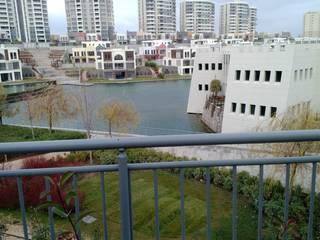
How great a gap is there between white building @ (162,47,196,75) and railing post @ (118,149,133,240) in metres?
47.5

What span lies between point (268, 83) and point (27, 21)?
230 ft

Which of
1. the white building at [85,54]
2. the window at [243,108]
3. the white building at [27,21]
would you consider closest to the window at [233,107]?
the window at [243,108]

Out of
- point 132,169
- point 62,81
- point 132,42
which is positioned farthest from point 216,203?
point 132,42

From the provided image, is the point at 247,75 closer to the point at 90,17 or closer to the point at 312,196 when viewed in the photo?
the point at 312,196

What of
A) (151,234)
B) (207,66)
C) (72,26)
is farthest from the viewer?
(72,26)

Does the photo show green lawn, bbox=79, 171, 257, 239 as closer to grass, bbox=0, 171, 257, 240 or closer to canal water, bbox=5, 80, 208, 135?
grass, bbox=0, 171, 257, 240

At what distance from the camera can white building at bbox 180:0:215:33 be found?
8675 cm

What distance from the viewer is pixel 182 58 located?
48.9m

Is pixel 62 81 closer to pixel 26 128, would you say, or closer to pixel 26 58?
pixel 26 58

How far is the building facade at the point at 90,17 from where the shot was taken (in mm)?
76312

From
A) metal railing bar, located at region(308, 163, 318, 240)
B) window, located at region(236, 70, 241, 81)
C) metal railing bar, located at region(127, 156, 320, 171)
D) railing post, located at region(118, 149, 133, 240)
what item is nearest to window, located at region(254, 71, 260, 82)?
window, located at region(236, 70, 241, 81)

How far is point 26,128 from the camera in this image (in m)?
17.6

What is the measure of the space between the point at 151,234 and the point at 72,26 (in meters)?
80.0

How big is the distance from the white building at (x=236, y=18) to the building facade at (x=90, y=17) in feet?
106
